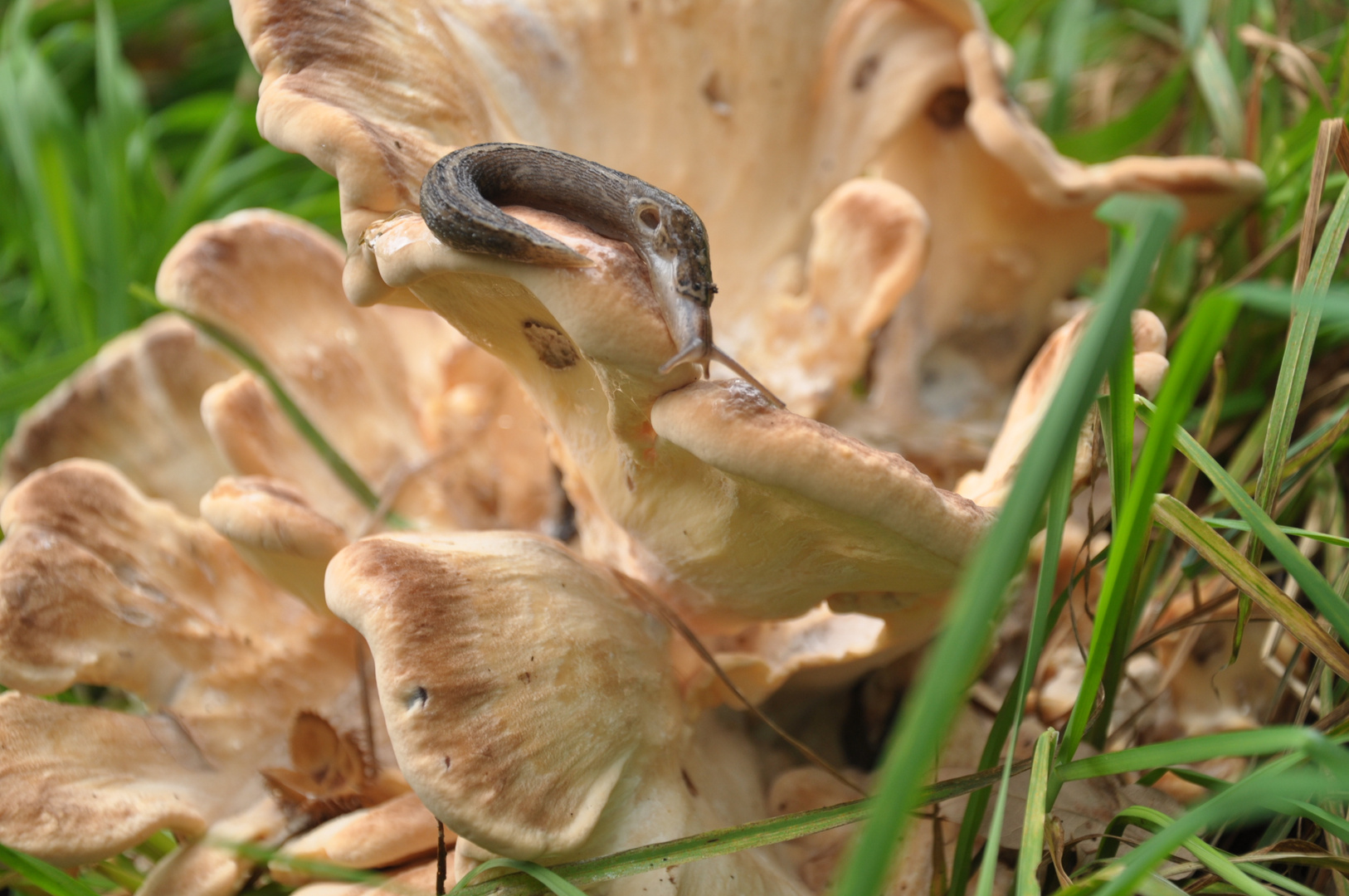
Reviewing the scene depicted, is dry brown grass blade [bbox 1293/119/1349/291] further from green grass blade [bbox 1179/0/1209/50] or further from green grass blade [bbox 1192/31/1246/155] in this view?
green grass blade [bbox 1179/0/1209/50]

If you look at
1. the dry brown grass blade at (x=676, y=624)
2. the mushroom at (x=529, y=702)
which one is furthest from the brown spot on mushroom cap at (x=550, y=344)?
the dry brown grass blade at (x=676, y=624)

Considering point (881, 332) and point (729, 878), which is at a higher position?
point (881, 332)

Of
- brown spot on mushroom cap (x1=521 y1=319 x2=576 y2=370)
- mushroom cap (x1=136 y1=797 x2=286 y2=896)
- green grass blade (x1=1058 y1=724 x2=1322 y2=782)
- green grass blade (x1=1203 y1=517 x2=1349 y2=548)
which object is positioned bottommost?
mushroom cap (x1=136 y1=797 x2=286 y2=896)

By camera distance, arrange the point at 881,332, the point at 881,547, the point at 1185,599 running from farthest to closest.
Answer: the point at 881,332 → the point at 1185,599 → the point at 881,547

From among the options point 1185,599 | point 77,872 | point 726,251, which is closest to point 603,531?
point 726,251

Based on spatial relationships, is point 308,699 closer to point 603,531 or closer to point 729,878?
point 603,531

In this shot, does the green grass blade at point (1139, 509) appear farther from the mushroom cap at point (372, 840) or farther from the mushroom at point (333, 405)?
the mushroom at point (333, 405)

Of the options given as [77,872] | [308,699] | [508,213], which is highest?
[508,213]

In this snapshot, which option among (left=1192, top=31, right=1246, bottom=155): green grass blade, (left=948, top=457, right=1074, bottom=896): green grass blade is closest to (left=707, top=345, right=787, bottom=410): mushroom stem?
(left=948, top=457, right=1074, bottom=896): green grass blade
